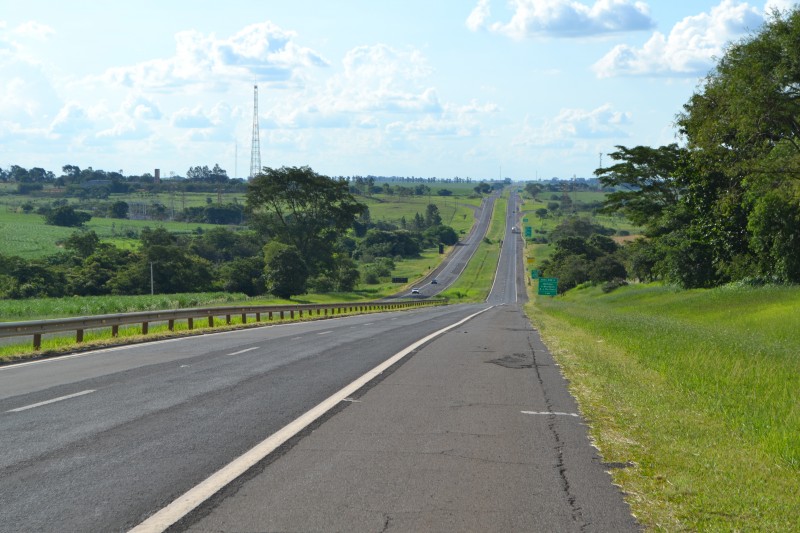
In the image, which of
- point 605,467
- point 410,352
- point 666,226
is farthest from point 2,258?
point 605,467

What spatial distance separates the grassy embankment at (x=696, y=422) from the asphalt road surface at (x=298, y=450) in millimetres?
409

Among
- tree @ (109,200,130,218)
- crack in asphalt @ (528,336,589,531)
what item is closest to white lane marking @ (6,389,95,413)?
crack in asphalt @ (528,336,589,531)

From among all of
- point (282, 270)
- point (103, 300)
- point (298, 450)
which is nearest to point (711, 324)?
point (298, 450)

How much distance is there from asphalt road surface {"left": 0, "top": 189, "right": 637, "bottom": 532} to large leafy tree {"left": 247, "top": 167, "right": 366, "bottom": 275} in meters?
80.3

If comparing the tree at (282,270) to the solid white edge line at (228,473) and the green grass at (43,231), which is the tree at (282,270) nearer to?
the green grass at (43,231)

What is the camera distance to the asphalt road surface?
6652 mm

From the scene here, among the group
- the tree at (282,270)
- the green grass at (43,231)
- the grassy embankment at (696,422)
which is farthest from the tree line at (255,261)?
the grassy embankment at (696,422)

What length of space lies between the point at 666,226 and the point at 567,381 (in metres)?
53.4

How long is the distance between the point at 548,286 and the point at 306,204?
33022mm

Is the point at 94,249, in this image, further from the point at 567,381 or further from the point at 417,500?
the point at 417,500

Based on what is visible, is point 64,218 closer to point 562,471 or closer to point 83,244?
point 83,244

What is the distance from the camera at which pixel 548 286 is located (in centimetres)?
11212

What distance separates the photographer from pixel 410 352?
2108 centimetres

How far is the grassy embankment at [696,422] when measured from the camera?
7.04m
